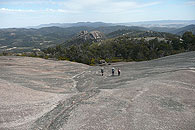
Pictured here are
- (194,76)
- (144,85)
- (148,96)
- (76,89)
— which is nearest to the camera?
(148,96)

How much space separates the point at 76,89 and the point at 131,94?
Answer: 50.1 feet

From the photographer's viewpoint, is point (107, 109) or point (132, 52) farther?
point (132, 52)

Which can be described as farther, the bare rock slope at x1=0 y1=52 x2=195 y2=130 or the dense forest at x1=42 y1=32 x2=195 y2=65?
the dense forest at x1=42 y1=32 x2=195 y2=65

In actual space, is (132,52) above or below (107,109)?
below

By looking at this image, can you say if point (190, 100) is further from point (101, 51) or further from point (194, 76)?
point (101, 51)

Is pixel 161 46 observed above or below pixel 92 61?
above

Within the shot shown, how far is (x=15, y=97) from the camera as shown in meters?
27.4

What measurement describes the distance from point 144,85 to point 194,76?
12462mm

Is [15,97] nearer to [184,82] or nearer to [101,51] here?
[184,82]

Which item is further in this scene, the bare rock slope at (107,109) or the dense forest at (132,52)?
the dense forest at (132,52)

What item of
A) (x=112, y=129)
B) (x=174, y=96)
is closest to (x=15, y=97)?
(x=112, y=129)

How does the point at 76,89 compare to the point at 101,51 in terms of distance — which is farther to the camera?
the point at 101,51

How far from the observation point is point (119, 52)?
12250cm

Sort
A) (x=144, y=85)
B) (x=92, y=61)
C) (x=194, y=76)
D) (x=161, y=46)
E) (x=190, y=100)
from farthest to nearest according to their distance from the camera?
1. (x=161, y=46)
2. (x=92, y=61)
3. (x=194, y=76)
4. (x=144, y=85)
5. (x=190, y=100)
